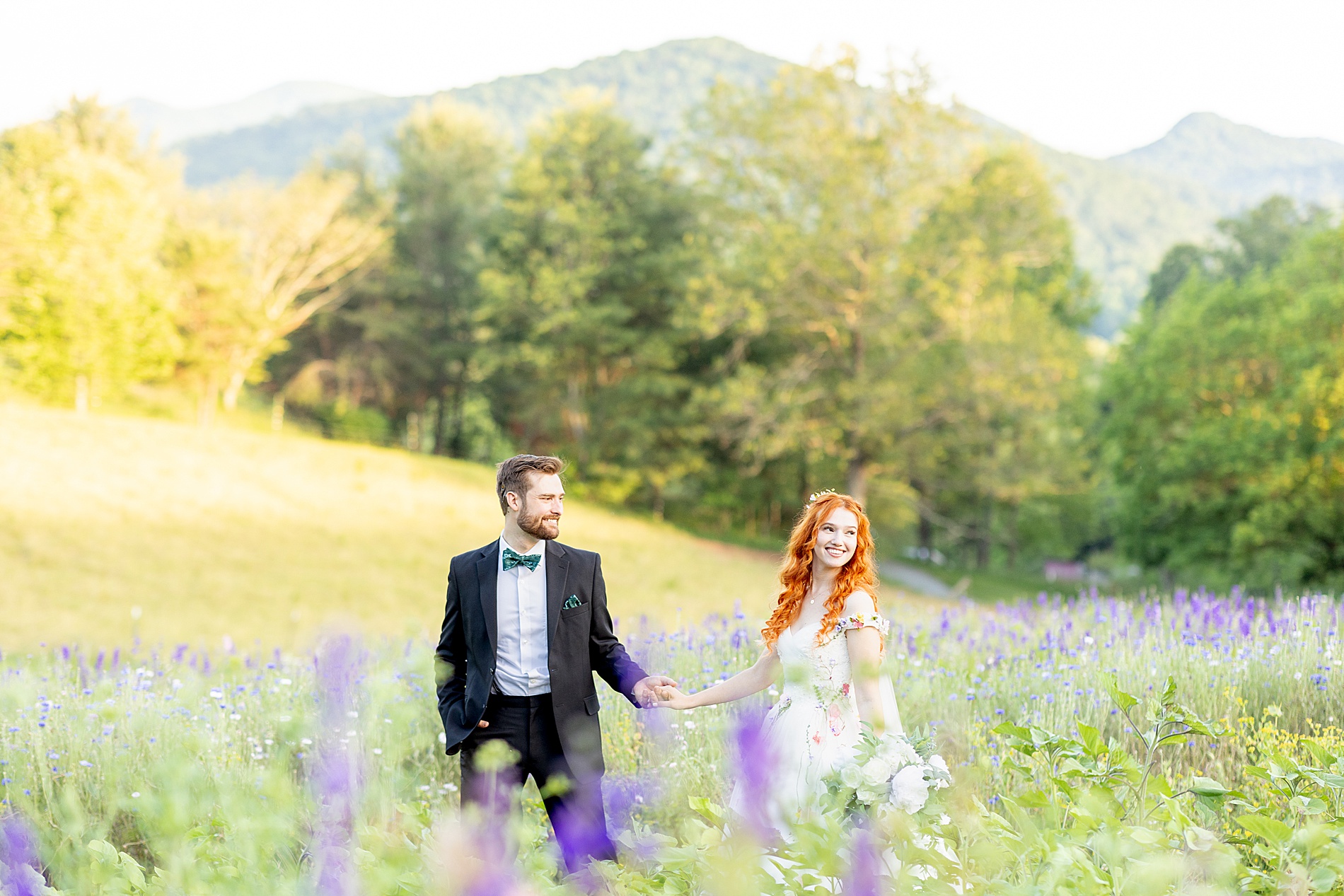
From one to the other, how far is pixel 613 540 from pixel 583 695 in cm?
2388

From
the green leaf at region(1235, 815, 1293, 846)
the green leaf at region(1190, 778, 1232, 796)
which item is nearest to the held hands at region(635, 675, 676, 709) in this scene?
the green leaf at region(1190, 778, 1232, 796)

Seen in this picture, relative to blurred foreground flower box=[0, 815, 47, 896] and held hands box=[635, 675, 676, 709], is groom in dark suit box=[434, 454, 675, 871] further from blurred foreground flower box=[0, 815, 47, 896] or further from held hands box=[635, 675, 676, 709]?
blurred foreground flower box=[0, 815, 47, 896]

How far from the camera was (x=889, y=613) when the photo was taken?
7.76 m

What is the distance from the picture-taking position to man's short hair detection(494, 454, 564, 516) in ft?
11.6

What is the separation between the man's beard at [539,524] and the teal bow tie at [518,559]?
0.38ft

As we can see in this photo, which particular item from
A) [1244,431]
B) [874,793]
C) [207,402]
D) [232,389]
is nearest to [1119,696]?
[874,793]

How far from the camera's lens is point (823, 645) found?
364 centimetres

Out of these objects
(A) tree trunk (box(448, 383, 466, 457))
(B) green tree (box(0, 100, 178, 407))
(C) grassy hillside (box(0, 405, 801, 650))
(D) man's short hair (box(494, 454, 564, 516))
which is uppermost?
(B) green tree (box(0, 100, 178, 407))

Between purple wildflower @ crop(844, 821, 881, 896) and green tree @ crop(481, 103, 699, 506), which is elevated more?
green tree @ crop(481, 103, 699, 506)

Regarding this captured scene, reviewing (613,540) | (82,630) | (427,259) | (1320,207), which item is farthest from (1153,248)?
(82,630)

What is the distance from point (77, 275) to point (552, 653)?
106ft

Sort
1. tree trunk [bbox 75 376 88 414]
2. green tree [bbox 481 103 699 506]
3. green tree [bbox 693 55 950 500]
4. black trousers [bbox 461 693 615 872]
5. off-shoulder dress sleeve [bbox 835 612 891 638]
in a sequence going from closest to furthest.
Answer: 1. black trousers [bbox 461 693 615 872]
2. off-shoulder dress sleeve [bbox 835 612 891 638]
3. green tree [bbox 693 55 950 500]
4. tree trunk [bbox 75 376 88 414]
5. green tree [bbox 481 103 699 506]

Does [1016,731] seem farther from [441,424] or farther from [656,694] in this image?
[441,424]

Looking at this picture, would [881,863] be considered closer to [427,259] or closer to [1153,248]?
[427,259]
